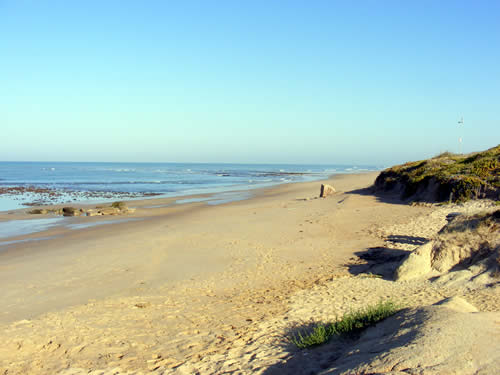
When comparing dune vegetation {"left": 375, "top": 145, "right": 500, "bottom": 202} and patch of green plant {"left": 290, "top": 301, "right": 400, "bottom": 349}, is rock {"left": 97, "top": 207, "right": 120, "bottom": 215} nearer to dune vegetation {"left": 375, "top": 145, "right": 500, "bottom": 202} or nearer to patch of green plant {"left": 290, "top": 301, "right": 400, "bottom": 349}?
dune vegetation {"left": 375, "top": 145, "right": 500, "bottom": 202}

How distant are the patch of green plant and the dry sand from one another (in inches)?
6.8

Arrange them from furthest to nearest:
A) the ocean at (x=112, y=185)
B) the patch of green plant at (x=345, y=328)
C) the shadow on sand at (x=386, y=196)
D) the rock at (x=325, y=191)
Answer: the ocean at (x=112, y=185) → the rock at (x=325, y=191) → the shadow on sand at (x=386, y=196) → the patch of green plant at (x=345, y=328)

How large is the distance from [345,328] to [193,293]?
3.56m

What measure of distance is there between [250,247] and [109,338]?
238 inches

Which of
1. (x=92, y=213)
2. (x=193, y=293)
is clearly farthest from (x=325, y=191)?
(x=193, y=293)

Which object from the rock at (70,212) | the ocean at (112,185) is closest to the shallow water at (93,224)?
the rock at (70,212)

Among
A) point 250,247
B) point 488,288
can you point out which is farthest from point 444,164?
point 488,288

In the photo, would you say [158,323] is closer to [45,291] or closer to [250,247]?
[45,291]

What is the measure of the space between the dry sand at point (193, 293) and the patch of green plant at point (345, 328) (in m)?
0.17

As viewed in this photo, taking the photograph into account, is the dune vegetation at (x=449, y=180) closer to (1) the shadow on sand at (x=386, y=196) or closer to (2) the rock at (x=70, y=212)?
(1) the shadow on sand at (x=386, y=196)

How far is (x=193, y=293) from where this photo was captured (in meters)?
7.80

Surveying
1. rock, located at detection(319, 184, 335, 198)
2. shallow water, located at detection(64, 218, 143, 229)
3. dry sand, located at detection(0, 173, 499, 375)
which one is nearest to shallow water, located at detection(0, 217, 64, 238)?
shallow water, located at detection(64, 218, 143, 229)

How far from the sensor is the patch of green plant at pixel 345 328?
192 inches

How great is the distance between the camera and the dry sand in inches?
203
